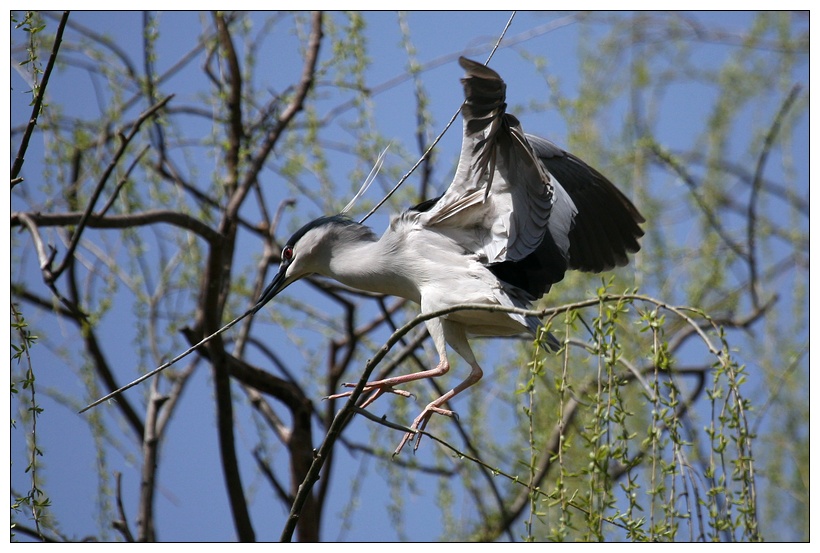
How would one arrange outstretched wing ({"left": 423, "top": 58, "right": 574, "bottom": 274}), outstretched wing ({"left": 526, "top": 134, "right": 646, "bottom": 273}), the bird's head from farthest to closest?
outstretched wing ({"left": 526, "top": 134, "right": 646, "bottom": 273}) → the bird's head → outstretched wing ({"left": 423, "top": 58, "right": 574, "bottom": 274})

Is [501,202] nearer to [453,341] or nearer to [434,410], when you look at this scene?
[453,341]

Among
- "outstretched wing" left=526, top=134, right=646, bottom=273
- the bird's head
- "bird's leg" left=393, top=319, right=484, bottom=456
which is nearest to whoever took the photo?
"bird's leg" left=393, top=319, right=484, bottom=456

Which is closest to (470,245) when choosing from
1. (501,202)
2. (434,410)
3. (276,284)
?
(501,202)

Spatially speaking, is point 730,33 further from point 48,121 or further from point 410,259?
point 48,121

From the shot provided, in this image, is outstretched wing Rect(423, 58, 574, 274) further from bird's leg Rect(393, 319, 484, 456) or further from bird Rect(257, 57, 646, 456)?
bird's leg Rect(393, 319, 484, 456)

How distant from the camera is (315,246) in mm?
2002

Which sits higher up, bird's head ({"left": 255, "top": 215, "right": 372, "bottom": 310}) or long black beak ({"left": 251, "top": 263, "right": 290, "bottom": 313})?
bird's head ({"left": 255, "top": 215, "right": 372, "bottom": 310})

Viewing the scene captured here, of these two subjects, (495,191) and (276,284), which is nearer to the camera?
(495,191)

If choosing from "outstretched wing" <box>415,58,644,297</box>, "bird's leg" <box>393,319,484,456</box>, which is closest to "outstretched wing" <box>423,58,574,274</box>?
"outstretched wing" <box>415,58,644,297</box>

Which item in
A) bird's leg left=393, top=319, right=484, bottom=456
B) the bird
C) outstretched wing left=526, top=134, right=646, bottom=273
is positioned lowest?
bird's leg left=393, top=319, right=484, bottom=456

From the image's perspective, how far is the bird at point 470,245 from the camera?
5.43ft

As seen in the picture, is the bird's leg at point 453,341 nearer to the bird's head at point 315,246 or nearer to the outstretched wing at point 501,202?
the outstretched wing at point 501,202

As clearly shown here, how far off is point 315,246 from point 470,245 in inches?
14.6

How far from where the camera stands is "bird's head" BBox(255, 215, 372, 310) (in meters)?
2.00
